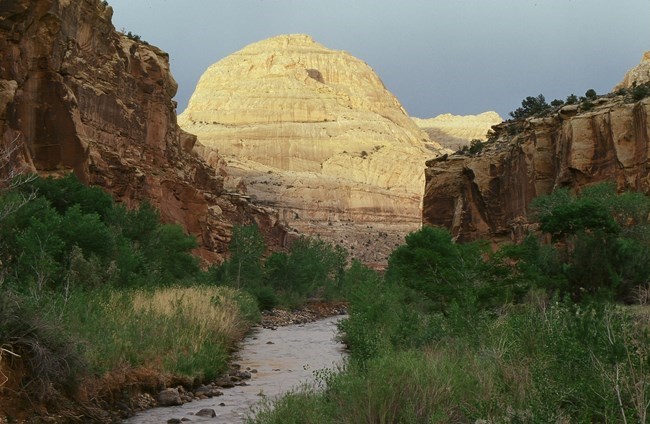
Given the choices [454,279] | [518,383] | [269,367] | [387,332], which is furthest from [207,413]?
[454,279]

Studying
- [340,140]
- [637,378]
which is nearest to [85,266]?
[637,378]

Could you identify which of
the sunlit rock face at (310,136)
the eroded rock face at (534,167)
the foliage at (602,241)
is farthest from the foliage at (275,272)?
the sunlit rock face at (310,136)

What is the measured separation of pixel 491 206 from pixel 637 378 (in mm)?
47722

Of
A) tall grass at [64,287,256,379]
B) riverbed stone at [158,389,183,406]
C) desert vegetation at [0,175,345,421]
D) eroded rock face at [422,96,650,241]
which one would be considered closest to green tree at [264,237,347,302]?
eroded rock face at [422,96,650,241]

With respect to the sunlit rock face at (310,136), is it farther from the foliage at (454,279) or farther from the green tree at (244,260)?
the foliage at (454,279)

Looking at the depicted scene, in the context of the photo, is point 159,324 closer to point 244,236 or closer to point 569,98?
point 244,236

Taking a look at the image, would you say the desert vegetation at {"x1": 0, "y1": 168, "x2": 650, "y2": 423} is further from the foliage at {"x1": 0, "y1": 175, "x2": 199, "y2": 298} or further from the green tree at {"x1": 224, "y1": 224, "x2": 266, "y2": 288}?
the green tree at {"x1": 224, "y1": 224, "x2": 266, "y2": 288}

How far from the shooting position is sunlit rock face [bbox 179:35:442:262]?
10400 cm

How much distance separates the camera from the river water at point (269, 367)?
1066 centimetres

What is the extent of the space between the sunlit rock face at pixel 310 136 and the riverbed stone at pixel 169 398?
74.5m

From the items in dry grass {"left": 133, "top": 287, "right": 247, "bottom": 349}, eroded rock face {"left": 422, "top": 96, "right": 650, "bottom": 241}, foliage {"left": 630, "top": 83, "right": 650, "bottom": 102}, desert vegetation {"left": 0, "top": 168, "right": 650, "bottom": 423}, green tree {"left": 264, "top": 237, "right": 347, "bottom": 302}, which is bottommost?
green tree {"left": 264, "top": 237, "right": 347, "bottom": 302}

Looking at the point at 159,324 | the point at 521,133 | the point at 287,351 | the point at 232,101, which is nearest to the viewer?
the point at 159,324

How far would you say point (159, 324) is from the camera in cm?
1412

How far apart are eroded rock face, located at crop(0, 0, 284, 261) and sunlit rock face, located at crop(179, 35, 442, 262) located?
32.7m
